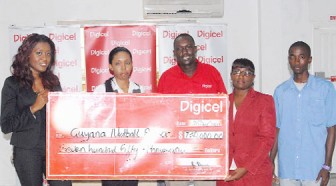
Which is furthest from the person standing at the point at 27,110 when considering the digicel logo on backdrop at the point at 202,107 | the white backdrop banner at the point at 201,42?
the white backdrop banner at the point at 201,42

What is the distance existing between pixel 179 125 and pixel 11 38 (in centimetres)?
334

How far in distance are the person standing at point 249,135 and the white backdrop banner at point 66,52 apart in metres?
2.91

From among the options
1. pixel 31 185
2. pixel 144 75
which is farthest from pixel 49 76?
pixel 144 75

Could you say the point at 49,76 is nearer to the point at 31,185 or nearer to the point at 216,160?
the point at 31,185

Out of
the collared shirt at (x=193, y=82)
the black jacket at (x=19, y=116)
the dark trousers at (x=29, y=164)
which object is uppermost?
the collared shirt at (x=193, y=82)

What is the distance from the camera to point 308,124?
135 inches

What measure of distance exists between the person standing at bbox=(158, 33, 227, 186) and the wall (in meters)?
2.02

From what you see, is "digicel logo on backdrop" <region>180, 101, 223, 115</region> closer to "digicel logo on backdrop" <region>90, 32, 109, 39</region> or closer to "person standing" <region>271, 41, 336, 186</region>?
"person standing" <region>271, 41, 336, 186</region>

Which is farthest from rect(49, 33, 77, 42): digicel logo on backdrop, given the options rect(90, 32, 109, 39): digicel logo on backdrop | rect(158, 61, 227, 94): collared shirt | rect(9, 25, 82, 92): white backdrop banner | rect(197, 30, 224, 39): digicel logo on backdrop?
rect(158, 61, 227, 94): collared shirt

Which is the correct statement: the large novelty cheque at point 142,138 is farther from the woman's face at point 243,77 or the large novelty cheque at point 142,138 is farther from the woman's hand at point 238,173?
the woman's face at point 243,77

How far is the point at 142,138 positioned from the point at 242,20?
3405mm

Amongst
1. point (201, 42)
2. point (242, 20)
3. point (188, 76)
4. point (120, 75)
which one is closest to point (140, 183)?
point (188, 76)

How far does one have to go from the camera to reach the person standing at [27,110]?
9.96 ft

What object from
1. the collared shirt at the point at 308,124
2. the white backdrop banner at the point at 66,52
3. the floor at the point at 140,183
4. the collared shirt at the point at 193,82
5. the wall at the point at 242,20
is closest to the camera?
the collared shirt at the point at 308,124
